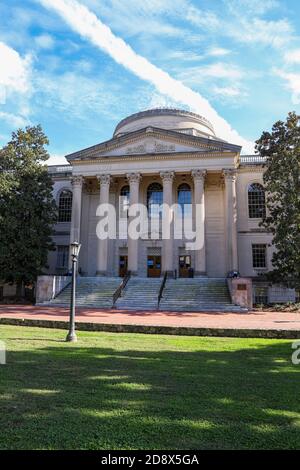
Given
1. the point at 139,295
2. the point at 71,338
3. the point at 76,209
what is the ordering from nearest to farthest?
the point at 71,338 < the point at 139,295 < the point at 76,209

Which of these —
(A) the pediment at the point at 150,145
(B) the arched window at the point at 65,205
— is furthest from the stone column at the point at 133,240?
(B) the arched window at the point at 65,205

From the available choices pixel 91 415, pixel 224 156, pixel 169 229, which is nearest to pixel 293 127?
pixel 224 156

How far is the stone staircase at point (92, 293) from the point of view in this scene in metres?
23.6

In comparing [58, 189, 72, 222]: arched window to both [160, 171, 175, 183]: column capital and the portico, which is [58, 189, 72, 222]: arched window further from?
[160, 171, 175, 183]: column capital

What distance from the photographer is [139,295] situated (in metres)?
24.2

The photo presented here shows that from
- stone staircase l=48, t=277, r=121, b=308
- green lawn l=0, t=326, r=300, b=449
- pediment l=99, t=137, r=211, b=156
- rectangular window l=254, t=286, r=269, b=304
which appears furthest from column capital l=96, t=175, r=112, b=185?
green lawn l=0, t=326, r=300, b=449

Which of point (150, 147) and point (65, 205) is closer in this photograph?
point (150, 147)

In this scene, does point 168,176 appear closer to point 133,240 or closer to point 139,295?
point 133,240

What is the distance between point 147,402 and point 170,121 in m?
34.9

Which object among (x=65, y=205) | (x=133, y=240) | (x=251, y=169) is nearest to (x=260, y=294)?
(x=133, y=240)

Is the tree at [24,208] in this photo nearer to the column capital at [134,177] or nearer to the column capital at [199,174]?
the column capital at [134,177]
